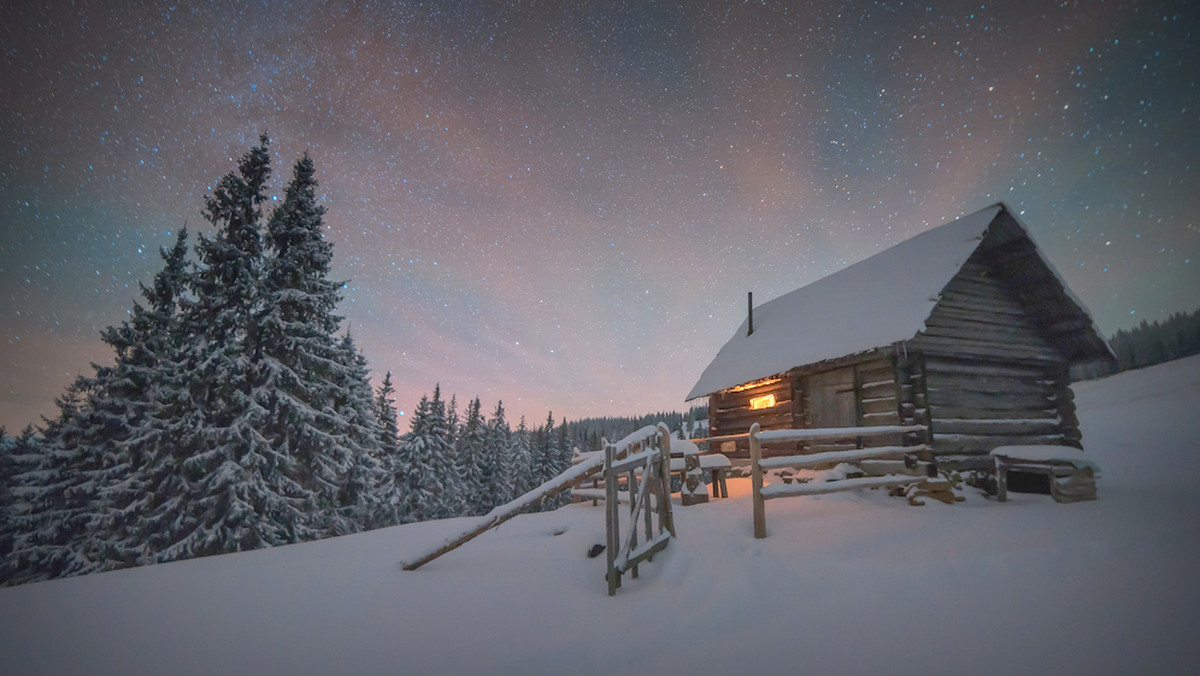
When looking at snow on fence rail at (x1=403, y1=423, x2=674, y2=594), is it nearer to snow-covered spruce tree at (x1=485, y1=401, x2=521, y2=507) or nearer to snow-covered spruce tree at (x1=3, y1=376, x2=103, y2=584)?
snow-covered spruce tree at (x1=3, y1=376, x2=103, y2=584)

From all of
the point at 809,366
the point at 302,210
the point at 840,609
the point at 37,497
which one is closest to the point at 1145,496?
the point at 809,366

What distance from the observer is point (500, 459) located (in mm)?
45500

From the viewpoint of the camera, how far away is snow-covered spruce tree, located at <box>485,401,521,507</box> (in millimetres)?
43938

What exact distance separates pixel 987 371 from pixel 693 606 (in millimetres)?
12264

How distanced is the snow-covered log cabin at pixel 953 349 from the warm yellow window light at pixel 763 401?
1.93ft

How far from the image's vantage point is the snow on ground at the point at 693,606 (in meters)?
3.32

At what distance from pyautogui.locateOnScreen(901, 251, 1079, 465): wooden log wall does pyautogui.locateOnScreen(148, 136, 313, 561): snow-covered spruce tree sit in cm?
1812

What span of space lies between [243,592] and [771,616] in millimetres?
5207

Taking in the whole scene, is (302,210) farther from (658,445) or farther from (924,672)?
(924,672)

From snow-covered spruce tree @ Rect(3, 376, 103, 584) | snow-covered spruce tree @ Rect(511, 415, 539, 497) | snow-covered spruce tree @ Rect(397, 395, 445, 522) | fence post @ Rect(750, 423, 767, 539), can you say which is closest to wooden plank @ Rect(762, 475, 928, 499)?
fence post @ Rect(750, 423, 767, 539)

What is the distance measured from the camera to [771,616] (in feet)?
13.4

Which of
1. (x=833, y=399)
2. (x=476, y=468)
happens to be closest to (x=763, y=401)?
(x=833, y=399)

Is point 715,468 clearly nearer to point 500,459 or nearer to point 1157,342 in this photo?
point 500,459

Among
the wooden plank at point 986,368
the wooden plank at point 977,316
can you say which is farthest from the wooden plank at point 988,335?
the wooden plank at point 986,368
